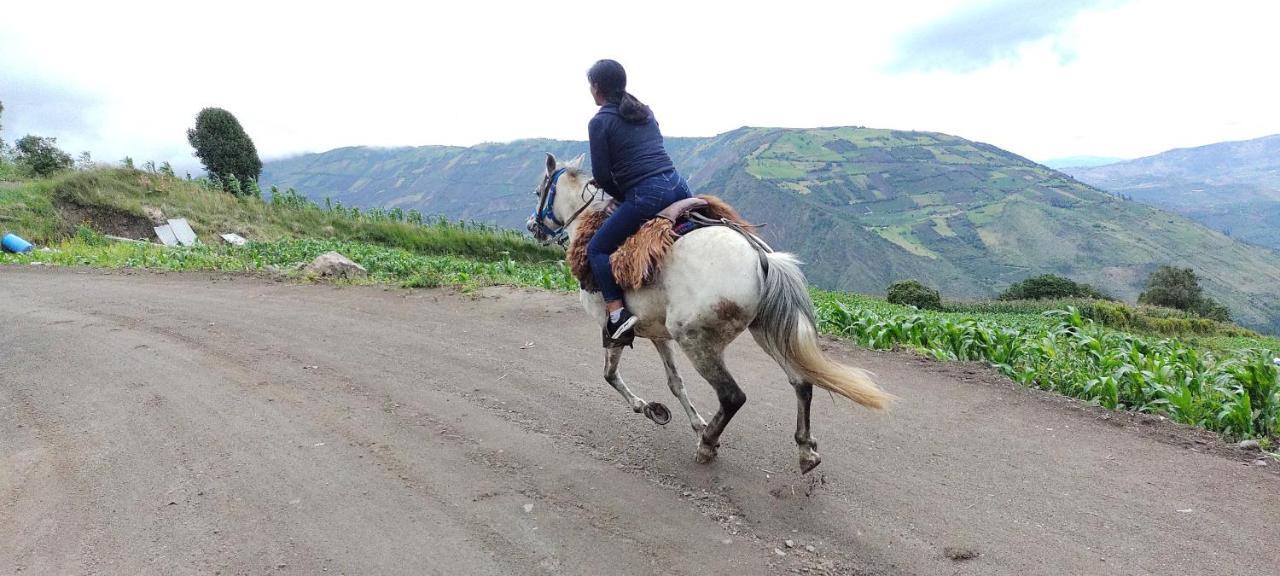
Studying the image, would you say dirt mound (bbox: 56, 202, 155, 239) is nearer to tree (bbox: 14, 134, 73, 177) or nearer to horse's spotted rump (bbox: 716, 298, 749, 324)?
tree (bbox: 14, 134, 73, 177)

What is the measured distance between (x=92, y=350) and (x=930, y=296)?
39.4 m

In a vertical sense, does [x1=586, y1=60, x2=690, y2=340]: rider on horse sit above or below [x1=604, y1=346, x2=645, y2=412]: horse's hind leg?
above

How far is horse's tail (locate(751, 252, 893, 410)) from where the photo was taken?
402 cm

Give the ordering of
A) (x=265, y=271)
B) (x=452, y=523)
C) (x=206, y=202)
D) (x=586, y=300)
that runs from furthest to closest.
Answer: (x=206, y=202) → (x=265, y=271) → (x=586, y=300) → (x=452, y=523)

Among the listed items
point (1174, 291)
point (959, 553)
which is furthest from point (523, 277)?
point (1174, 291)

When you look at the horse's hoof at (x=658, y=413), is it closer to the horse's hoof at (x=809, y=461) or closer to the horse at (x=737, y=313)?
the horse at (x=737, y=313)

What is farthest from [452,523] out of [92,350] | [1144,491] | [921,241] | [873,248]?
[921,241]

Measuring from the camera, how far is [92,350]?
22.6 feet

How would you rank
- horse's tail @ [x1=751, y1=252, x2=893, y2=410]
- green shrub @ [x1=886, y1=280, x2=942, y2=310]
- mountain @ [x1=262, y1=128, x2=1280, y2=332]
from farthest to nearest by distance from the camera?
mountain @ [x1=262, y1=128, x2=1280, y2=332], green shrub @ [x1=886, y1=280, x2=942, y2=310], horse's tail @ [x1=751, y1=252, x2=893, y2=410]

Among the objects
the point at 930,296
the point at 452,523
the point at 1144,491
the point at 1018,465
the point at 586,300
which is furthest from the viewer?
the point at 930,296

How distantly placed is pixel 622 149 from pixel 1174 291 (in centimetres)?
6194

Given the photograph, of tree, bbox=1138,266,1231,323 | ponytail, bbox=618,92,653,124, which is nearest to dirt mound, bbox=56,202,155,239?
ponytail, bbox=618,92,653,124

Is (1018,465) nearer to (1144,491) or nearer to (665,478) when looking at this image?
(1144,491)

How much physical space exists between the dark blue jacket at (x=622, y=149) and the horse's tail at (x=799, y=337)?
112 centimetres
